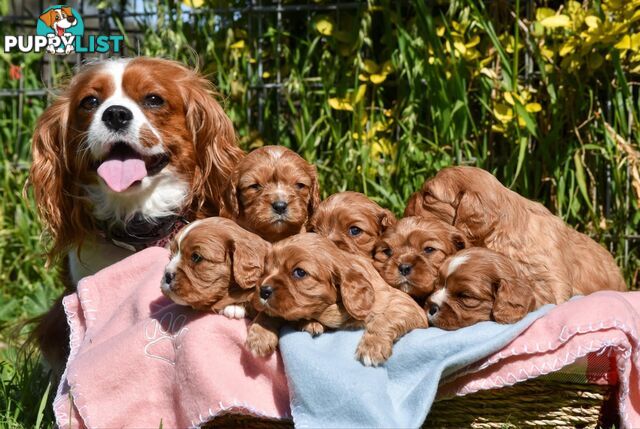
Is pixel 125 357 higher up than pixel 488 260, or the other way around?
pixel 488 260

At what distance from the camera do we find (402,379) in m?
3.74

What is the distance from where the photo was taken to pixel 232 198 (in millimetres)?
4746

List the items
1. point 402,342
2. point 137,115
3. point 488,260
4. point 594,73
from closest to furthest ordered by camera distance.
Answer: point 402,342 < point 488,260 < point 137,115 < point 594,73

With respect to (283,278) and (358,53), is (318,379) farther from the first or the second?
(358,53)

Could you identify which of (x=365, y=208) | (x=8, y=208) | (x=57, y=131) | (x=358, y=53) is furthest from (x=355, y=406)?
(x=8, y=208)

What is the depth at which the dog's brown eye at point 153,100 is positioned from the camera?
4789 mm

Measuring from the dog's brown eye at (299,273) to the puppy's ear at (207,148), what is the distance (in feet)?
4.30

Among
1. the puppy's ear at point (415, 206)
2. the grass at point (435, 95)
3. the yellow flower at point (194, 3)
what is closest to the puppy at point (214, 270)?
the puppy's ear at point (415, 206)

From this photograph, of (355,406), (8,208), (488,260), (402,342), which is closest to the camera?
(355,406)

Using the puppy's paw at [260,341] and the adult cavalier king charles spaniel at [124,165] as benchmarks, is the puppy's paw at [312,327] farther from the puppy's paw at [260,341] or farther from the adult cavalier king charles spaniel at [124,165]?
the adult cavalier king charles spaniel at [124,165]

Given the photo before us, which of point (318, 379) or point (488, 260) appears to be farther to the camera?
point (488, 260)

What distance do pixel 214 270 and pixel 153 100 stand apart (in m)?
1.33

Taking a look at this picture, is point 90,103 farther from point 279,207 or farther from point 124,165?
point 279,207

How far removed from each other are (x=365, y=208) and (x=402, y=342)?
1.08 meters
